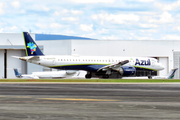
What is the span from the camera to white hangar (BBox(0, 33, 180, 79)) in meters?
61.6

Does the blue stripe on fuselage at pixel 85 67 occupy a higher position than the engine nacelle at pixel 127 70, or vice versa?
the blue stripe on fuselage at pixel 85 67

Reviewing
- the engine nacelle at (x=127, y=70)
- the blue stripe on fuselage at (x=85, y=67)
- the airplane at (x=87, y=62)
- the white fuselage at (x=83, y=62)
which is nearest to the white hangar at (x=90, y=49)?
the white fuselage at (x=83, y=62)

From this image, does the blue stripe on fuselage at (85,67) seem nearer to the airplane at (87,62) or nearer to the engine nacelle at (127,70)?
the airplane at (87,62)

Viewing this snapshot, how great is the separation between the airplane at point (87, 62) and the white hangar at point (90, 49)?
1200 cm

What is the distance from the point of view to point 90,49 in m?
61.7

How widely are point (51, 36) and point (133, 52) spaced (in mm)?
59390

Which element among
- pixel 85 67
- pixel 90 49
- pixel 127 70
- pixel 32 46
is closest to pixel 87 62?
pixel 85 67

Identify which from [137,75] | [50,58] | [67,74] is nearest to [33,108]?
[50,58]

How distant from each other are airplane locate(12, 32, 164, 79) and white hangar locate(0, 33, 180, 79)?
1200 centimetres

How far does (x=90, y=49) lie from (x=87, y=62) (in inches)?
584

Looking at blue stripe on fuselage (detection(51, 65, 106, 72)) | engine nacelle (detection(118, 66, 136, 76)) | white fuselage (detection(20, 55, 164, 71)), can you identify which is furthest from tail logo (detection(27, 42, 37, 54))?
engine nacelle (detection(118, 66, 136, 76))

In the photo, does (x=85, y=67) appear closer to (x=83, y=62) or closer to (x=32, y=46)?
(x=83, y=62)

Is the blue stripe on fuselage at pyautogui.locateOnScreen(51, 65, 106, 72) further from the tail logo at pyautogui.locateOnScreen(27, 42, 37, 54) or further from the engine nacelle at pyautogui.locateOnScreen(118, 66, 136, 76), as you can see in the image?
the tail logo at pyautogui.locateOnScreen(27, 42, 37, 54)

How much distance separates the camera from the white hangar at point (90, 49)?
202 ft
